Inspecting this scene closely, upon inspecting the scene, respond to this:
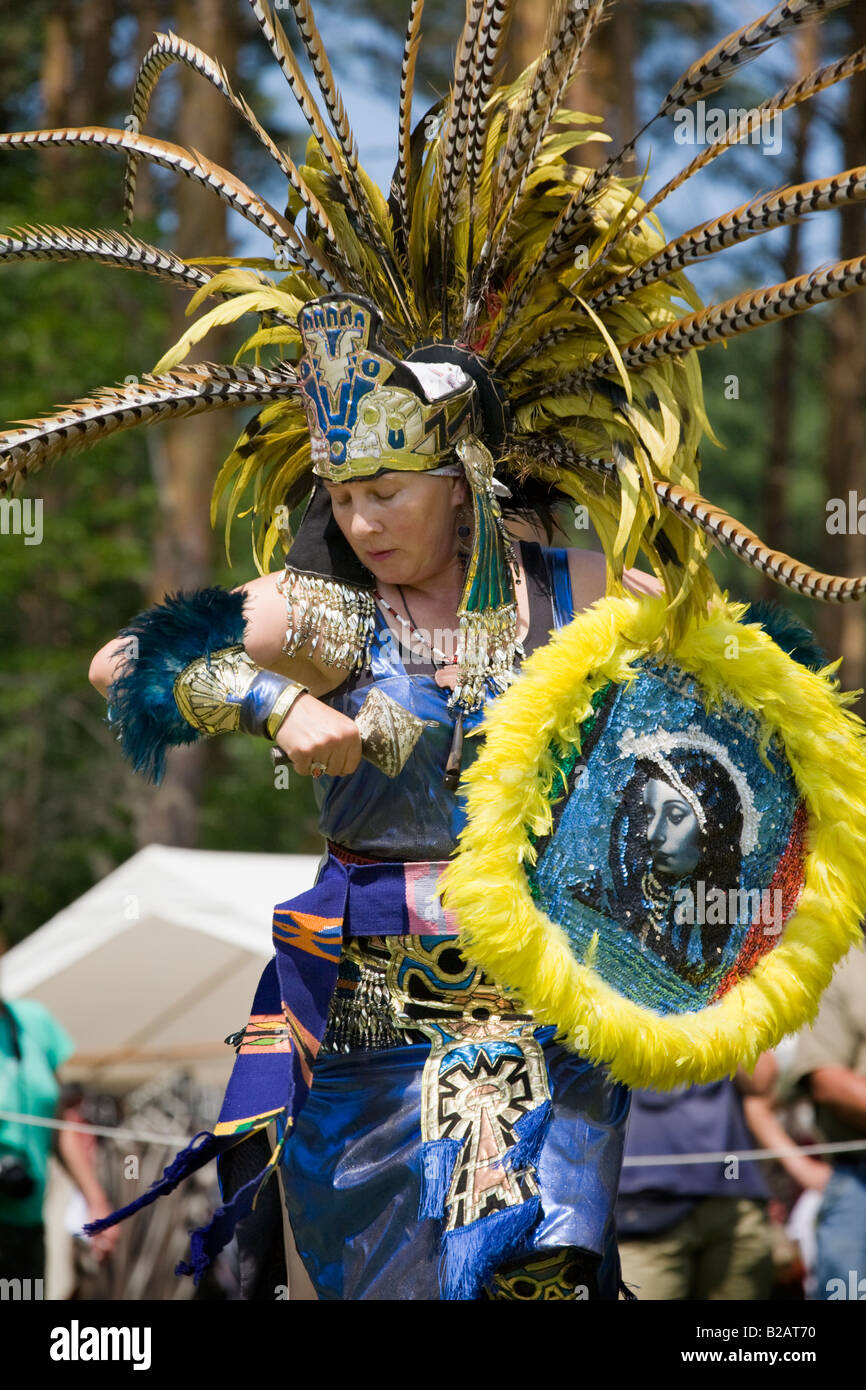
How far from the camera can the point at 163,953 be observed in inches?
268

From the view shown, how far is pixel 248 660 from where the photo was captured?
275cm

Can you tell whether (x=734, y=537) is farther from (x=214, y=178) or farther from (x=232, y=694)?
(x=214, y=178)

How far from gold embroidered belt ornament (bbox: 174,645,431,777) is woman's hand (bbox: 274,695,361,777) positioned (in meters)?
0.02

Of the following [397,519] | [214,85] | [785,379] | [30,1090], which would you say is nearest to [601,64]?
[785,379]

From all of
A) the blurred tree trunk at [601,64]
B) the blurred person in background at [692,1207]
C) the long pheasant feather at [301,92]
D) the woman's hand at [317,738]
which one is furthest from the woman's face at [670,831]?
the blurred tree trunk at [601,64]

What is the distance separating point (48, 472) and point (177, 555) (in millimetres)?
3084

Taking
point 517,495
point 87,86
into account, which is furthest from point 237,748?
point 517,495

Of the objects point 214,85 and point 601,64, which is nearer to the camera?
point 214,85

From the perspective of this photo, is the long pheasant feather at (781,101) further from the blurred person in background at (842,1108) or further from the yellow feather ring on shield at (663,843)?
the blurred person in background at (842,1108)

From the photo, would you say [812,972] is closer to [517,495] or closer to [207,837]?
[517,495]

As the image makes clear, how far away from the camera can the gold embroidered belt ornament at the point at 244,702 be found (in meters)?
2.67

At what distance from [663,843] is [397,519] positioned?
76 centimetres

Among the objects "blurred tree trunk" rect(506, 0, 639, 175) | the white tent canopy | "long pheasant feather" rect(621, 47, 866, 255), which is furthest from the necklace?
the white tent canopy

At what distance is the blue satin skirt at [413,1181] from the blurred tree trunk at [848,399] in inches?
413
